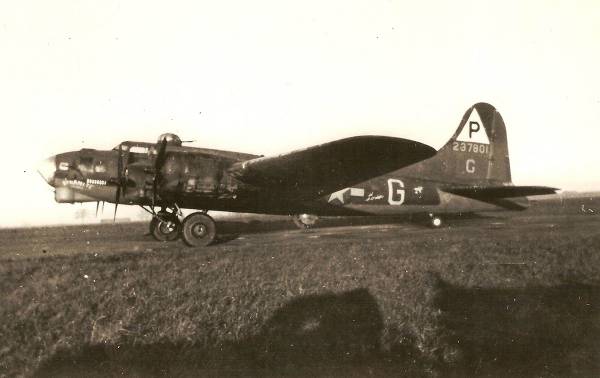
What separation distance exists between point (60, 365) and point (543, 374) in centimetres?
640

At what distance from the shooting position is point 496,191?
14.8 metres

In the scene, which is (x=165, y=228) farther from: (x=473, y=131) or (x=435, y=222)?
(x=473, y=131)

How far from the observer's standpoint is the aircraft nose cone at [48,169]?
1092cm

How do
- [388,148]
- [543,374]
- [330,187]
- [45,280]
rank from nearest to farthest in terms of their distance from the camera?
[543,374] < [45,280] < [388,148] < [330,187]

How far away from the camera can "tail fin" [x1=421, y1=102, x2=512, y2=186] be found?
646 inches

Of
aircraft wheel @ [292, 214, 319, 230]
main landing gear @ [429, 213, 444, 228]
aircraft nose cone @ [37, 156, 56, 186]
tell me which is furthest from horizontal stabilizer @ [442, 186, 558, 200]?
aircraft nose cone @ [37, 156, 56, 186]

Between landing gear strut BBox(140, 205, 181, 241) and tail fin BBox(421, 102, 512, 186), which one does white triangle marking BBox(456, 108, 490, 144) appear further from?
landing gear strut BBox(140, 205, 181, 241)

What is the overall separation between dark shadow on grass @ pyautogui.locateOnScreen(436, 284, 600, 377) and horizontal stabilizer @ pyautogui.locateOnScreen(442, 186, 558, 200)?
18.2 feet

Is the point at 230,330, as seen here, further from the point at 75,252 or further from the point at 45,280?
the point at 75,252

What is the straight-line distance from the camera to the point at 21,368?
17.1 ft

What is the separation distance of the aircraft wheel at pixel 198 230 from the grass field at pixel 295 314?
1.46 metres

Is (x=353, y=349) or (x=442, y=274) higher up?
(x=442, y=274)

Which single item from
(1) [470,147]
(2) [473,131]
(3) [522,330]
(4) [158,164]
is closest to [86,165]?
(4) [158,164]

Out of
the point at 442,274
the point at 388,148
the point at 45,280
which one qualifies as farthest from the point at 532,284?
the point at 45,280
